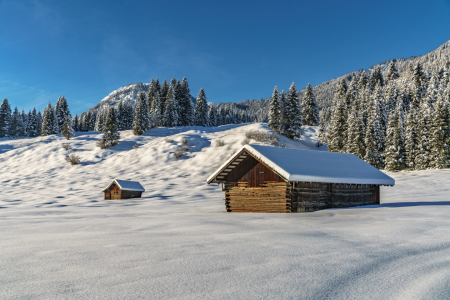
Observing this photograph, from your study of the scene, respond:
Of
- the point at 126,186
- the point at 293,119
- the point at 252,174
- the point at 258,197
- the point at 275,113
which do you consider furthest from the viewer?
the point at 293,119

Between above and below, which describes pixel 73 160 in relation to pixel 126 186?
above

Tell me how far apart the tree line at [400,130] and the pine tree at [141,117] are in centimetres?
4255

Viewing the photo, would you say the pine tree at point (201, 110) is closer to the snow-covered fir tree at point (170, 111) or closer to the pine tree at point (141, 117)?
the snow-covered fir tree at point (170, 111)

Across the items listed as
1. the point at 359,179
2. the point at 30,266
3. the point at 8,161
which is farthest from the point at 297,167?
the point at 8,161

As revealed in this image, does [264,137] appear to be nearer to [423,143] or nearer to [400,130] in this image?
[400,130]

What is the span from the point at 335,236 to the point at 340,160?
12714mm

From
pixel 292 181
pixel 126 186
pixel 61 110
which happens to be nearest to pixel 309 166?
pixel 292 181

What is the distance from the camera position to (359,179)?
18.4m

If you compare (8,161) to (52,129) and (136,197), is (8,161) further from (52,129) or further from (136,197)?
(136,197)

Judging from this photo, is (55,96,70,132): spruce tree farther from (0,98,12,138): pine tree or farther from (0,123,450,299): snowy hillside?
(0,123,450,299): snowy hillside

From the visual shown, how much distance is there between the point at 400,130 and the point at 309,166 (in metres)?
40.2

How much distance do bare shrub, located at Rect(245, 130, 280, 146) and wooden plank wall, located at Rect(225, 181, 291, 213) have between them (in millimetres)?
34518

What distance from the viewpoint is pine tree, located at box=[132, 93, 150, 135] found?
6938cm

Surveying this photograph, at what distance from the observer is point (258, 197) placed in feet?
59.8
